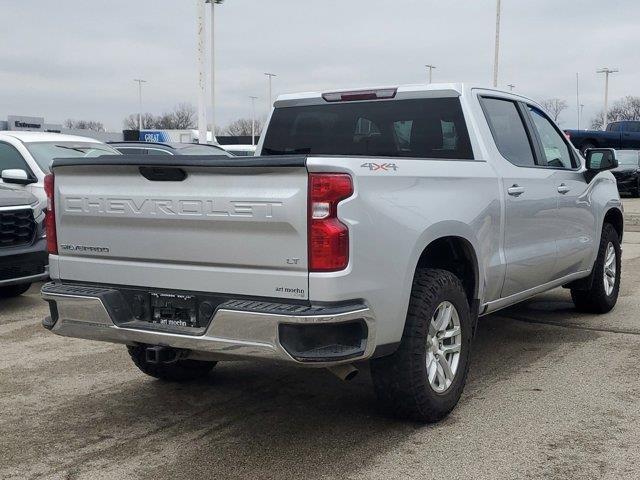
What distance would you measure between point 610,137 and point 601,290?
29103 millimetres

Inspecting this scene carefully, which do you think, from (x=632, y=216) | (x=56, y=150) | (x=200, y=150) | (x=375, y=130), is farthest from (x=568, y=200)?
(x=632, y=216)

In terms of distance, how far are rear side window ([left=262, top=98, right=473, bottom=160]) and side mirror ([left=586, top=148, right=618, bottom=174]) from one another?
6.09 ft

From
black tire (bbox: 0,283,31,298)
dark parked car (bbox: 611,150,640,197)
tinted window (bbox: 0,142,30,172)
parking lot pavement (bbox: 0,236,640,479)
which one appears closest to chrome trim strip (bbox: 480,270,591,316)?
parking lot pavement (bbox: 0,236,640,479)

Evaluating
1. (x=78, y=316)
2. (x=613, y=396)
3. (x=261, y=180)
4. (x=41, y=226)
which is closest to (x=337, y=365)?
(x=261, y=180)

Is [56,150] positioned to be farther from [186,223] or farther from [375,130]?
[186,223]

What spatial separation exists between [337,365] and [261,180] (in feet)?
3.19

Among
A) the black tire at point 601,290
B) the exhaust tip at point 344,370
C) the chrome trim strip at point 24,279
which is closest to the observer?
the exhaust tip at point 344,370

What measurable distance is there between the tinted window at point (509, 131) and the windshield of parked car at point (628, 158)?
21.7 meters

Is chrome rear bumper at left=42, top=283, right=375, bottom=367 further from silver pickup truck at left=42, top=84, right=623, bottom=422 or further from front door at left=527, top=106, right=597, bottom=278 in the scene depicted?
front door at left=527, top=106, right=597, bottom=278

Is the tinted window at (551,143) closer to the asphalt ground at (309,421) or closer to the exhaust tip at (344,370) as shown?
the asphalt ground at (309,421)

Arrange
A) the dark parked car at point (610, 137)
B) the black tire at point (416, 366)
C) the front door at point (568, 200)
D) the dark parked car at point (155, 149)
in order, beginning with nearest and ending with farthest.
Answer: the black tire at point (416, 366) → the front door at point (568, 200) → the dark parked car at point (155, 149) → the dark parked car at point (610, 137)

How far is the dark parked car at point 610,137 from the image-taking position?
3209cm

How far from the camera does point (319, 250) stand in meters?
3.60

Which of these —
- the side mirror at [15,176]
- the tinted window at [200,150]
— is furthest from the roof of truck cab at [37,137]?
the tinted window at [200,150]
